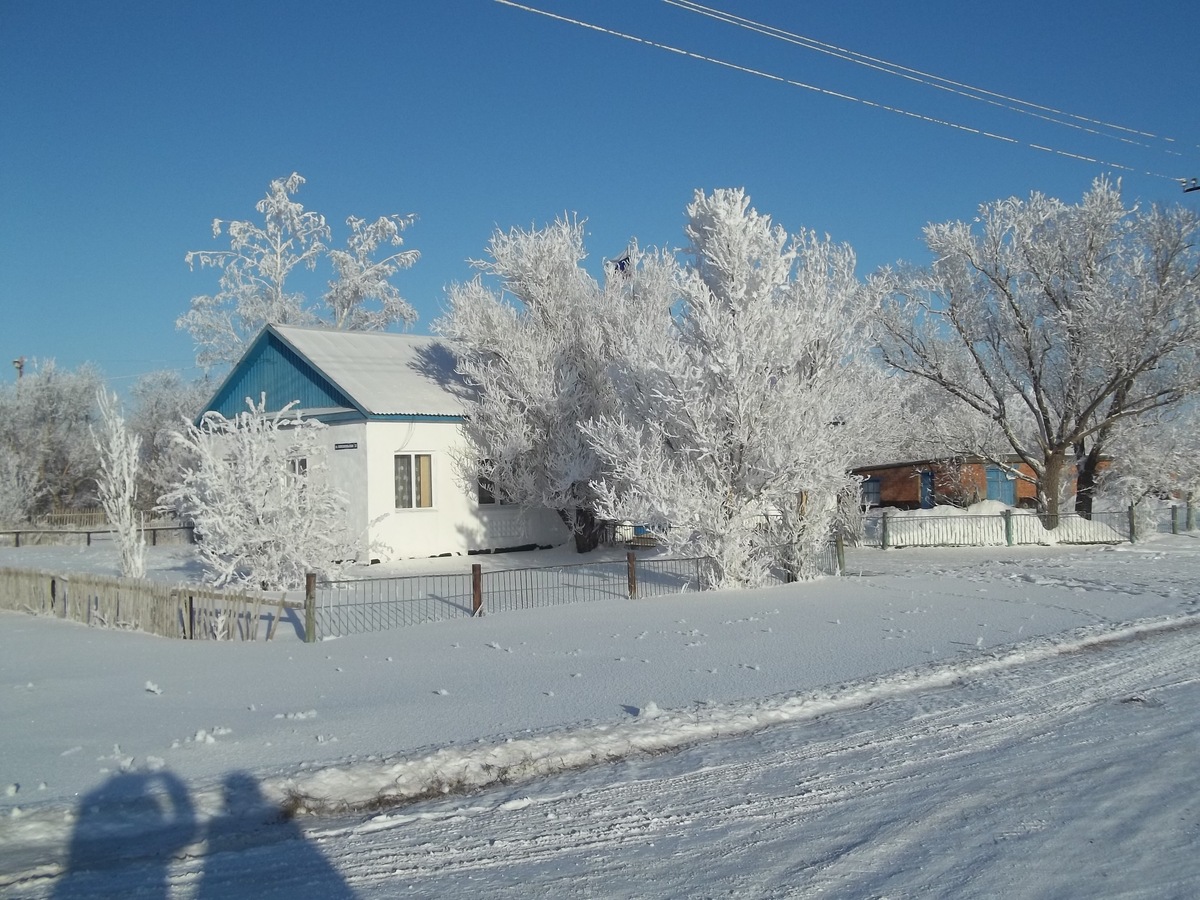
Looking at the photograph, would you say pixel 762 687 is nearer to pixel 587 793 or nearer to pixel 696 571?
pixel 587 793

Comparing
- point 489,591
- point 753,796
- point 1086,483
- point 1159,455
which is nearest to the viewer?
point 753,796

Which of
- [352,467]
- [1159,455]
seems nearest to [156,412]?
[352,467]

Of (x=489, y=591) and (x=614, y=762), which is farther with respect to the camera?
(x=489, y=591)

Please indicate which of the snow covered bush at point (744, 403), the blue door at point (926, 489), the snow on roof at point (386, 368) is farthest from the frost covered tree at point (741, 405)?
the blue door at point (926, 489)

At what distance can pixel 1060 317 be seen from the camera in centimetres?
2588

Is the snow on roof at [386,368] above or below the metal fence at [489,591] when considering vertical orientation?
above

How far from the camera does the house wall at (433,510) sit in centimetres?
2072

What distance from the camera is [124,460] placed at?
15422 mm

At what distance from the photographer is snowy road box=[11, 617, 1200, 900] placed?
4719 mm

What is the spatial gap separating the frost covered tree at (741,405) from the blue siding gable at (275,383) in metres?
Result: 7.88

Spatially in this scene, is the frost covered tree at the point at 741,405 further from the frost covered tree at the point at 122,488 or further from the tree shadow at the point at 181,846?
the tree shadow at the point at 181,846

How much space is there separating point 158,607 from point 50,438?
31929 millimetres

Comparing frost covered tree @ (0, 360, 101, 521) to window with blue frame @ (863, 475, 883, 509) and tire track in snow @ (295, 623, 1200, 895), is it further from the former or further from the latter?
tire track in snow @ (295, 623, 1200, 895)

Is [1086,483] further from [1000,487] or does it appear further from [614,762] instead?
[614,762]
